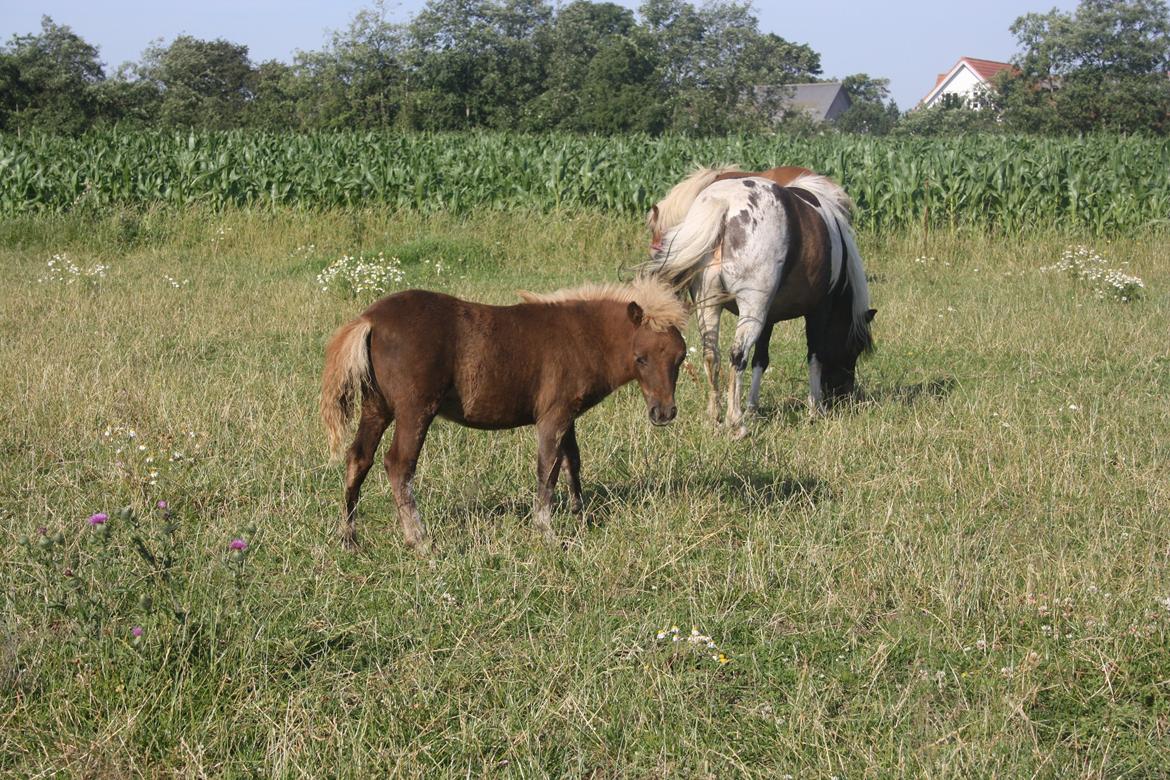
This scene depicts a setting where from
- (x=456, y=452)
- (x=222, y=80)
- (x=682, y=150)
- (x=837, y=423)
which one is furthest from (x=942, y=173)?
(x=222, y=80)

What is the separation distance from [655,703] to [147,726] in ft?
5.57

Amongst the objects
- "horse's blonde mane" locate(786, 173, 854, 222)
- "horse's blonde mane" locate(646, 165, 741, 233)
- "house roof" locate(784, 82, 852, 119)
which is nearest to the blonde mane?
"horse's blonde mane" locate(646, 165, 741, 233)

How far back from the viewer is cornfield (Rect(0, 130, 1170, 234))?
18.7 metres

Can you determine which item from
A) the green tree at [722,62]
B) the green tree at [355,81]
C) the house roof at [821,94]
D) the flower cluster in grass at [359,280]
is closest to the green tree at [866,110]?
the house roof at [821,94]

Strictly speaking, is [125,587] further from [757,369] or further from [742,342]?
[757,369]

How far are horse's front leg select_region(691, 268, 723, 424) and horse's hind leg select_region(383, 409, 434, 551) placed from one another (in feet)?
8.79

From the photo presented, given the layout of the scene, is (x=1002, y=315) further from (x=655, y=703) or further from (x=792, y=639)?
(x=655, y=703)

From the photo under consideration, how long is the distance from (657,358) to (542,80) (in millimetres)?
53212

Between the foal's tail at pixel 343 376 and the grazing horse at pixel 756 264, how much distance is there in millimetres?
2553

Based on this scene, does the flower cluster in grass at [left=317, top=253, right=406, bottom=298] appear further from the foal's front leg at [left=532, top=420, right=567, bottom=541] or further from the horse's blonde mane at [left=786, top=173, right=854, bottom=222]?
the foal's front leg at [left=532, top=420, right=567, bottom=541]

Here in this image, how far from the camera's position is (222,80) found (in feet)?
206

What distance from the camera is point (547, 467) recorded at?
536cm

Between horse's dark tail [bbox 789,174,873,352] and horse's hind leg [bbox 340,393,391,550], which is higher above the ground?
horse's dark tail [bbox 789,174,873,352]

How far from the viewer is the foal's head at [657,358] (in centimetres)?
522
